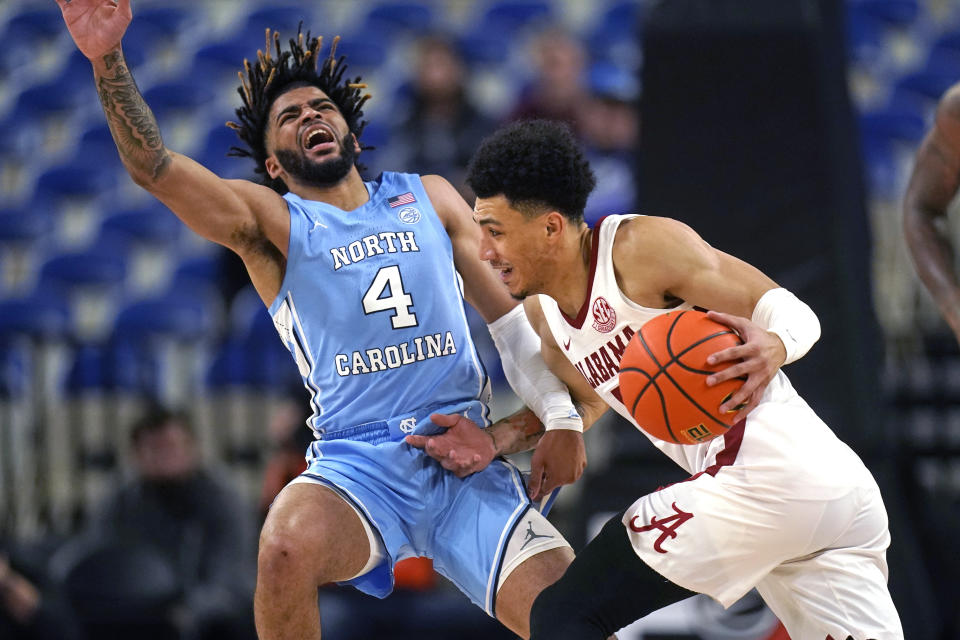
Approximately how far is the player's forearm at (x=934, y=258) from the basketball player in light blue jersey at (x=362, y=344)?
1277 mm

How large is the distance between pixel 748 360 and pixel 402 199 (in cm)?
142

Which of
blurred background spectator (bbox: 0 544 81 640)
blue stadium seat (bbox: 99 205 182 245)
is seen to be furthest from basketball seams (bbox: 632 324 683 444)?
blue stadium seat (bbox: 99 205 182 245)

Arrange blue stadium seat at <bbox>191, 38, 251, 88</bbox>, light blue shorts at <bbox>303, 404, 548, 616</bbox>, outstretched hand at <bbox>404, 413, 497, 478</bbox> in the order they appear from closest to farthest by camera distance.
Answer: light blue shorts at <bbox>303, 404, 548, 616</bbox> < outstretched hand at <bbox>404, 413, 497, 478</bbox> < blue stadium seat at <bbox>191, 38, 251, 88</bbox>

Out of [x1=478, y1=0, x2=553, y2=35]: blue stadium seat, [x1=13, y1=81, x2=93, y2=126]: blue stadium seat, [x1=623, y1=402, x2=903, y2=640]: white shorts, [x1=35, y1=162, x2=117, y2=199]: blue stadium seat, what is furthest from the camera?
[x1=478, y1=0, x2=553, y2=35]: blue stadium seat

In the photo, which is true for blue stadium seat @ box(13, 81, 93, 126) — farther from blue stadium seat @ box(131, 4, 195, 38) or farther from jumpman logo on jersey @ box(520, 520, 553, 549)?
jumpman logo on jersey @ box(520, 520, 553, 549)

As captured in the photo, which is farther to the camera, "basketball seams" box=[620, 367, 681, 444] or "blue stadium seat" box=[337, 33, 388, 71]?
"blue stadium seat" box=[337, 33, 388, 71]

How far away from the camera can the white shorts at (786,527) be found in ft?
10.8

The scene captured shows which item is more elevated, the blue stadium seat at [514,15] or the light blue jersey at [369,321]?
the blue stadium seat at [514,15]

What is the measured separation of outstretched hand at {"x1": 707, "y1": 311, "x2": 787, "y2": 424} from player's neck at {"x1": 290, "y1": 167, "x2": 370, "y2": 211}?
1.35 meters

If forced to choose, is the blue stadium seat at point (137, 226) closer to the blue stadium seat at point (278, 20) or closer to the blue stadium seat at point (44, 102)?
the blue stadium seat at point (44, 102)

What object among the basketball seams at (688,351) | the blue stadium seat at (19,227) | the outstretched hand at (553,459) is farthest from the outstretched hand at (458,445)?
the blue stadium seat at (19,227)

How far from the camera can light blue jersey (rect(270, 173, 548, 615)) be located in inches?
151

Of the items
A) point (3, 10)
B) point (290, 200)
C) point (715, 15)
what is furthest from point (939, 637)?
point (3, 10)

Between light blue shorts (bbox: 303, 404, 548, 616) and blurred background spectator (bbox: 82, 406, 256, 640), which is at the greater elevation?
light blue shorts (bbox: 303, 404, 548, 616)
